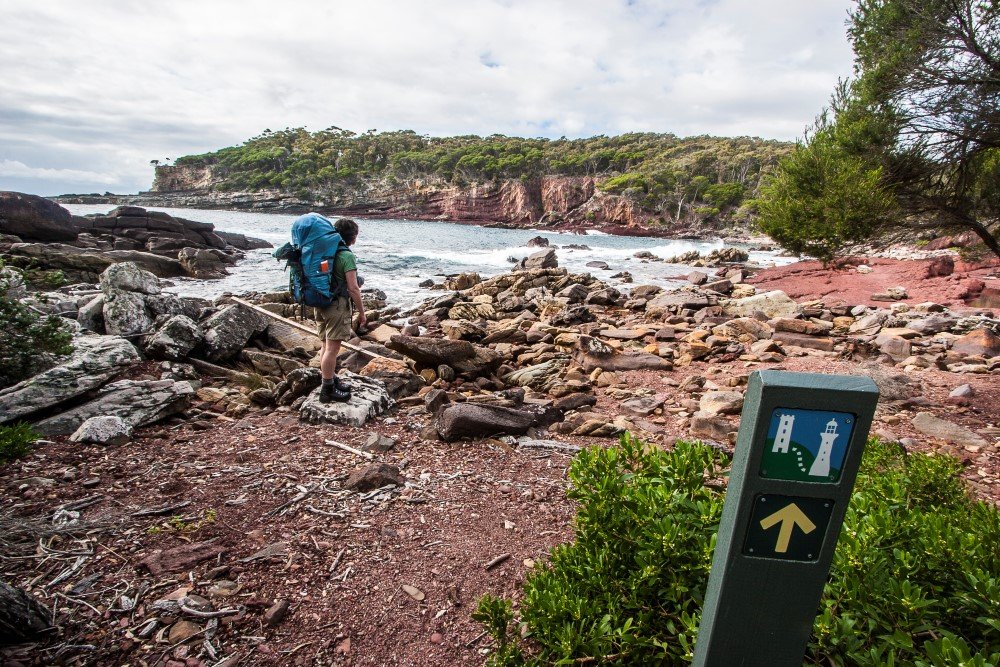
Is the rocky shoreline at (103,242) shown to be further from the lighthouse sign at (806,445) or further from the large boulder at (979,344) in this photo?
the large boulder at (979,344)

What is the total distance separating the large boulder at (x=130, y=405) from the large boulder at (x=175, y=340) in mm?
1802

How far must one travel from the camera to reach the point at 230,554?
301 cm

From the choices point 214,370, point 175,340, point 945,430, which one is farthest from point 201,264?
point 945,430

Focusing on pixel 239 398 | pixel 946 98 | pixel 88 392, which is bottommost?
pixel 239 398

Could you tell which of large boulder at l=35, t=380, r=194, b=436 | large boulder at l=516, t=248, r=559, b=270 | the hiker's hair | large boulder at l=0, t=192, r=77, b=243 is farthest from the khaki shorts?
large boulder at l=0, t=192, r=77, b=243

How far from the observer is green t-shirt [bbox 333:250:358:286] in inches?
207

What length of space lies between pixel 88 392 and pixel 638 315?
41.3 ft

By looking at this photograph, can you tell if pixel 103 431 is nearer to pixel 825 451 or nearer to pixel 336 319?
pixel 336 319

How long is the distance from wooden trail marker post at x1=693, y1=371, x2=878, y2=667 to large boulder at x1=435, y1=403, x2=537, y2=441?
3496mm

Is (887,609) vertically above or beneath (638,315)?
above

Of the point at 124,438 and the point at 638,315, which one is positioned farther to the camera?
the point at 638,315

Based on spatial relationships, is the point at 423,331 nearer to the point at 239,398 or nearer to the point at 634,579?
the point at 239,398

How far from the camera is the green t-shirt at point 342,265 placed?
17.2ft

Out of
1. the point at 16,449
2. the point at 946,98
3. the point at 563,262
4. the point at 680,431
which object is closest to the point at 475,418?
the point at 680,431
